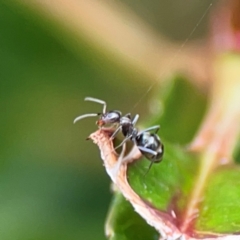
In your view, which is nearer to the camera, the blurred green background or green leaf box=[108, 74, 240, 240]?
green leaf box=[108, 74, 240, 240]

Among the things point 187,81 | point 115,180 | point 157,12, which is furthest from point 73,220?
point 157,12

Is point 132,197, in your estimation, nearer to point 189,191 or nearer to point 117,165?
point 117,165

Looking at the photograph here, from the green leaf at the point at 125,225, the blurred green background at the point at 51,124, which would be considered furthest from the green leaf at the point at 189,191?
the blurred green background at the point at 51,124

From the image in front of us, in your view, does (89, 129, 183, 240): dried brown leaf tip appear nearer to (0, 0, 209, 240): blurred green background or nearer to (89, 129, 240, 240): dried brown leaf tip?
(89, 129, 240, 240): dried brown leaf tip

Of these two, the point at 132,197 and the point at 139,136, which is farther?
the point at 139,136

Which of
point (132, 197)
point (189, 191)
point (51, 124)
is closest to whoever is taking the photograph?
point (132, 197)

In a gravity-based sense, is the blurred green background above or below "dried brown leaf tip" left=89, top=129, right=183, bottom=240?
below

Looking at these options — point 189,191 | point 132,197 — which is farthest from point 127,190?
point 189,191

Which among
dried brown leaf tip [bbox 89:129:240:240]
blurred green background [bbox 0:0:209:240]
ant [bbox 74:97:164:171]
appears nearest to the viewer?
dried brown leaf tip [bbox 89:129:240:240]

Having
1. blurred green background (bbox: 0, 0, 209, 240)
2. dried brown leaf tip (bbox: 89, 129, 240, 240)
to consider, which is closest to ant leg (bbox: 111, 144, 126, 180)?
dried brown leaf tip (bbox: 89, 129, 240, 240)
